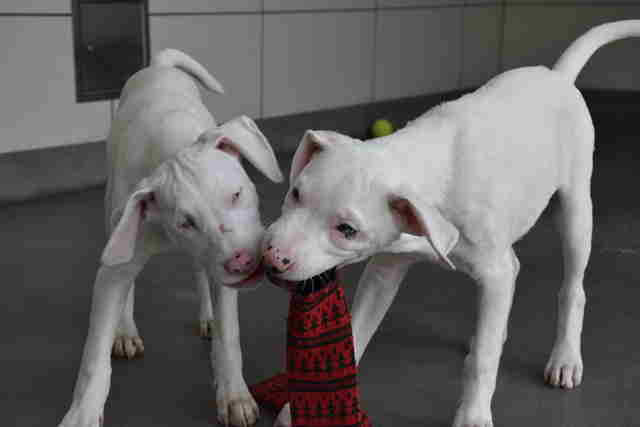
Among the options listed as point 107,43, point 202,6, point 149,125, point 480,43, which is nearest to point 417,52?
point 480,43

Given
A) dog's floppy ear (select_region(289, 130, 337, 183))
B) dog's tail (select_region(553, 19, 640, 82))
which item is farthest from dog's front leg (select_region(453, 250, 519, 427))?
dog's tail (select_region(553, 19, 640, 82))

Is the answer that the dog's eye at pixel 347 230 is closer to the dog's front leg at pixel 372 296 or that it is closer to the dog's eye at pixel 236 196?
the dog's eye at pixel 236 196

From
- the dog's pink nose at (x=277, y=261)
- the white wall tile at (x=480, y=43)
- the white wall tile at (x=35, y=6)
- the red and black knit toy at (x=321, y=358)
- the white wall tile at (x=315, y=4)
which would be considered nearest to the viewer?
the dog's pink nose at (x=277, y=261)

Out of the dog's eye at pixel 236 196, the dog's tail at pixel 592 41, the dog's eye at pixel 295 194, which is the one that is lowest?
the dog's eye at pixel 236 196

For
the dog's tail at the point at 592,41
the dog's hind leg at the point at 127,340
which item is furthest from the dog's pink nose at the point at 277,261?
the dog's tail at the point at 592,41

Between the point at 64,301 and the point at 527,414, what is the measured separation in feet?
5.60

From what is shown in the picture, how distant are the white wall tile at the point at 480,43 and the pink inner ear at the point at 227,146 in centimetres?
610

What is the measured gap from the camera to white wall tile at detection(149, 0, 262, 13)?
15.9ft

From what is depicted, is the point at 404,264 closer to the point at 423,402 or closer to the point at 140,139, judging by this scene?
the point at 423,402

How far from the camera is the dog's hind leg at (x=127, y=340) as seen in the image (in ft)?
8.43

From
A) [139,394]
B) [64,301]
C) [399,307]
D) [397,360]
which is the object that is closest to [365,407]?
[397,360]

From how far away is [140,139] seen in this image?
2289 mm

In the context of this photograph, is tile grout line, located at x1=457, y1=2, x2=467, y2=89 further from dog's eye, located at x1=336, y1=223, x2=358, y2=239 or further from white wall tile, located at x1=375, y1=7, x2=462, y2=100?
dog's eye, located at x1=336, y1=223, x2=358, y2=239

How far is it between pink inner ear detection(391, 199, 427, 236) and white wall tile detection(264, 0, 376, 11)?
4.03m
